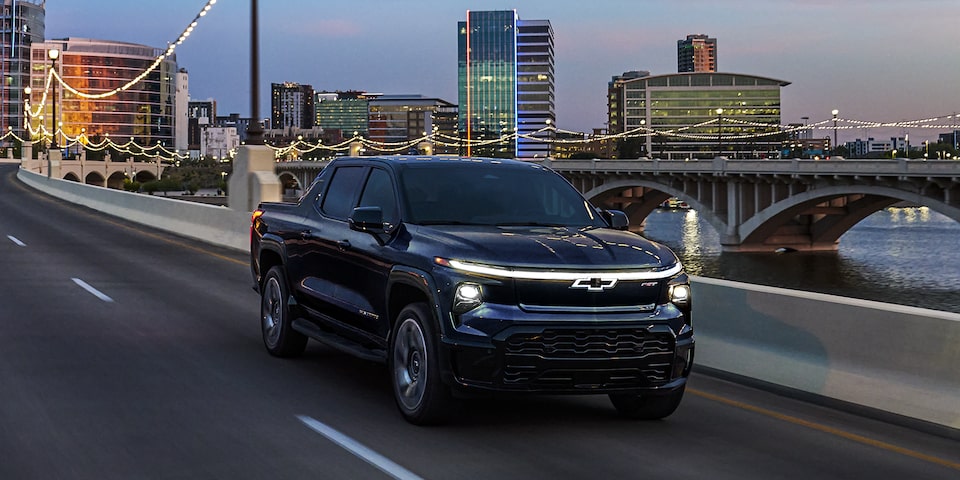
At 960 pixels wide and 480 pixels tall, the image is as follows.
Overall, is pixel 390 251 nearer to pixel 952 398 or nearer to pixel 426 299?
pixel 426 299

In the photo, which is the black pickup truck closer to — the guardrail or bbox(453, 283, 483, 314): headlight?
bbox(453, 283, 483, 314): headlight

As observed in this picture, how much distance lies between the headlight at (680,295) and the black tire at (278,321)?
3.92m

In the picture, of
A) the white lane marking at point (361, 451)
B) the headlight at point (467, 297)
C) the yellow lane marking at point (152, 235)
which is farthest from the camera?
the yellow lane marking at point (152, 235)

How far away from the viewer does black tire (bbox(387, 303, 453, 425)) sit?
686 centimetres

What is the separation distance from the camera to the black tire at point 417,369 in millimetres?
6859

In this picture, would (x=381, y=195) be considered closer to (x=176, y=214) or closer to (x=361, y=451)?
(x=361, y=451)

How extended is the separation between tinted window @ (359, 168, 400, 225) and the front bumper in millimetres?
1637

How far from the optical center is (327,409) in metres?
7.65

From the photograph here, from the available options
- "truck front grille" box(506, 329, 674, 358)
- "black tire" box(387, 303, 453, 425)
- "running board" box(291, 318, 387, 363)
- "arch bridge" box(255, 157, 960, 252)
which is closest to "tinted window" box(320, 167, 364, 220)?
"running board" box(291, 318, 387, 363)

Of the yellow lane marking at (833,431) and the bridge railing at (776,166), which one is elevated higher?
the bridge railing at (776,166)

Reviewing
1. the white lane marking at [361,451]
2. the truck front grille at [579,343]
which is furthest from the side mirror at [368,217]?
the truck front grille at [579,343]

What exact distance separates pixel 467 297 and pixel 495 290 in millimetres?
184

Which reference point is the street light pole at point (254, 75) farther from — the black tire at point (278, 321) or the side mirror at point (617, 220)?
the side mirror at point (617, 220)

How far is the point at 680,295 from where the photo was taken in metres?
7.02
